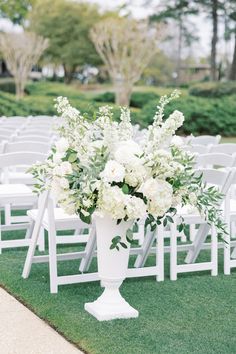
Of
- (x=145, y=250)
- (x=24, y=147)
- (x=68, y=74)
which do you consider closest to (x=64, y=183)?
(x=145, y=250)

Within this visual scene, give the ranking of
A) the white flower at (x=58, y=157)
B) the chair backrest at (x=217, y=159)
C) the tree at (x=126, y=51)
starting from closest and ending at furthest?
the white flower at (x=58, y=157)
the chair backrest at (x=217, y=159)
the tree at (x=126, y=51)

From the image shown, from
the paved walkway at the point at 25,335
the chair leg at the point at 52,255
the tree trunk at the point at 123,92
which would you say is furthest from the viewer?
the tree trunk at the point at 123,92

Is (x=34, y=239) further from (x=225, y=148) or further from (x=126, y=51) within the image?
(x=126, y=51)

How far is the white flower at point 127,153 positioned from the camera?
16.0ft

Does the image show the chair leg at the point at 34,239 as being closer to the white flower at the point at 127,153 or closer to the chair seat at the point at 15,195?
the chair seat at the point at 15,195

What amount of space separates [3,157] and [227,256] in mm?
2175

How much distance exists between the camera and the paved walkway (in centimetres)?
467

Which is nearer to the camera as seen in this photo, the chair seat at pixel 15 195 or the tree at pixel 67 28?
the chair seat at pixel 15 195

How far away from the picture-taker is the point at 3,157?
273 inches

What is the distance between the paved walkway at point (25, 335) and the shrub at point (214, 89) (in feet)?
76.2

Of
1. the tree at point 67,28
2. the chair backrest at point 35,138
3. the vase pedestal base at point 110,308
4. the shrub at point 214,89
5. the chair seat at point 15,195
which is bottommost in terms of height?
the vase pedestal base at point 110,308

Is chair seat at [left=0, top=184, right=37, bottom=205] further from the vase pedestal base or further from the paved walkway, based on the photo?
the vase pedestal base

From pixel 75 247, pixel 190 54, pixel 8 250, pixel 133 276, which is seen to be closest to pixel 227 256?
pixel 133 276

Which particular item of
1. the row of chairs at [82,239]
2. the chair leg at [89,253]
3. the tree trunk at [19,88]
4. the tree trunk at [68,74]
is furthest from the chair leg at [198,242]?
the tree trunk at [68,74]
